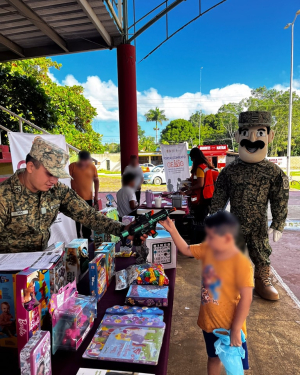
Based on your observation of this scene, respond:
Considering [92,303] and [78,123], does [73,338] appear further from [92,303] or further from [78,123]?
[78,123]

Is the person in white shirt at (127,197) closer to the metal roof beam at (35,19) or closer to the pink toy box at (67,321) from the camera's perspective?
the pink toy box at (67,321)

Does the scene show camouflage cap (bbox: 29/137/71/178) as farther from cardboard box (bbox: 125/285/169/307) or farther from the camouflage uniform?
the camouflage uniform

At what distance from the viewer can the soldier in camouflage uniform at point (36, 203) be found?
1570 mm

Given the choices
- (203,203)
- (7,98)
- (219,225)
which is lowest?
(203,203)

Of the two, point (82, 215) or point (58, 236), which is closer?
point (82, 215)

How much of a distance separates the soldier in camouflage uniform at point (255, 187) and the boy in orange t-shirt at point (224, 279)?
1.34 m

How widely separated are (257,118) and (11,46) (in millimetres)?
5433

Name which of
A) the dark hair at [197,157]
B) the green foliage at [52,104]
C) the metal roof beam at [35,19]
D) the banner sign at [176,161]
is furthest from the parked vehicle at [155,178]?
Result: the dark hair at [197,157]

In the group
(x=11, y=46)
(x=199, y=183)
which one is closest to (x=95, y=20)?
(x=11, y=46)

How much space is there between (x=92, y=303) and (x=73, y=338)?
0.17m

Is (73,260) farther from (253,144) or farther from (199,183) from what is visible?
(199,183)

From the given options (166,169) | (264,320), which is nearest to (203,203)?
(264,320)

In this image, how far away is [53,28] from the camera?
5.19m

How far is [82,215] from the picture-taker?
6.17 ft
